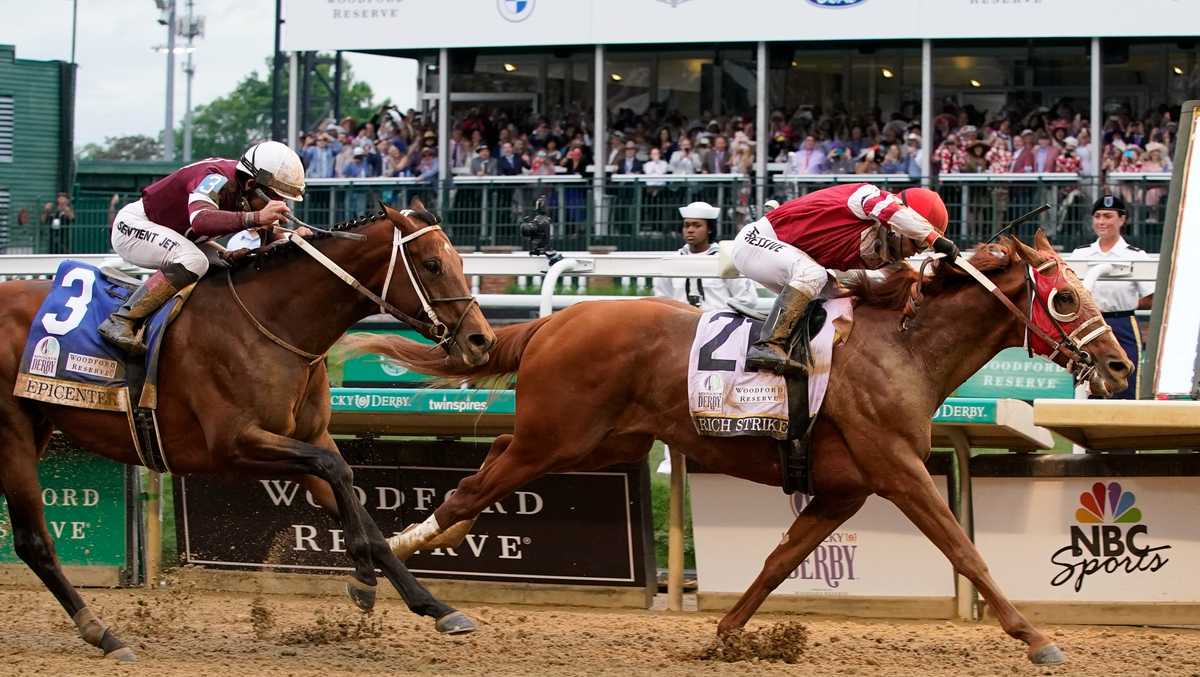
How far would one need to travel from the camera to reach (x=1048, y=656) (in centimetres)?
608

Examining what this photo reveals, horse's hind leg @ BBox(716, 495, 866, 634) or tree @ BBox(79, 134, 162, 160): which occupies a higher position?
tree @ BBox(79, 134, 162, 160)

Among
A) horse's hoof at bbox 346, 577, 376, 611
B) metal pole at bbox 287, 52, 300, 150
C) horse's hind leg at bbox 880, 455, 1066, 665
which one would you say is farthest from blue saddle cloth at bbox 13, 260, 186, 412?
metal pole at bbox 287, 52, 300, 150

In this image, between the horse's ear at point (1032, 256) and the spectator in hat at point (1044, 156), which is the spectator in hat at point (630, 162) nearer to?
the spectator in hat at point (1044, 156)

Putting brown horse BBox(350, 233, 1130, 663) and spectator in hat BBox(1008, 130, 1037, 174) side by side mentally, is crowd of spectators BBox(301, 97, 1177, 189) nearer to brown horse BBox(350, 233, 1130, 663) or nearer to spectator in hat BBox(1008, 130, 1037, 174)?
spectator in hat BBox(1008, 130, 1037, 174)

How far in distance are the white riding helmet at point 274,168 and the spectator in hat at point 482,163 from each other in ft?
35.3

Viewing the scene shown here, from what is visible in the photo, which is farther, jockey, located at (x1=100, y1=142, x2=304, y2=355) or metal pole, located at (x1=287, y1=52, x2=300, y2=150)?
metal pole, located at (x1=287, y1=52, x2=300, y2=150)

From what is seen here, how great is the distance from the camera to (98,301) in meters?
6.97

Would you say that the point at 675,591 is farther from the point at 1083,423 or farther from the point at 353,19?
the point at 353,19

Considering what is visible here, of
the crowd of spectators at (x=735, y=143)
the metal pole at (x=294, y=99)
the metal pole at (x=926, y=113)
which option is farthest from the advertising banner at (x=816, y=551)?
the metal pole at (x=294, y=99)

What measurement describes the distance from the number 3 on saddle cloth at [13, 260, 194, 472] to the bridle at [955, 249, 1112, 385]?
338cm

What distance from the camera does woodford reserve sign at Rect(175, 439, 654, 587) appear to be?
27.0 feet

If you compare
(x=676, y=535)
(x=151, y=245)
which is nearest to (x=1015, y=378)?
(x=676, y=535)

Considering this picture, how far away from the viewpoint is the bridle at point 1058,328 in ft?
21.1

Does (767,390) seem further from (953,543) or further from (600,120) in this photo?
(600,120)
